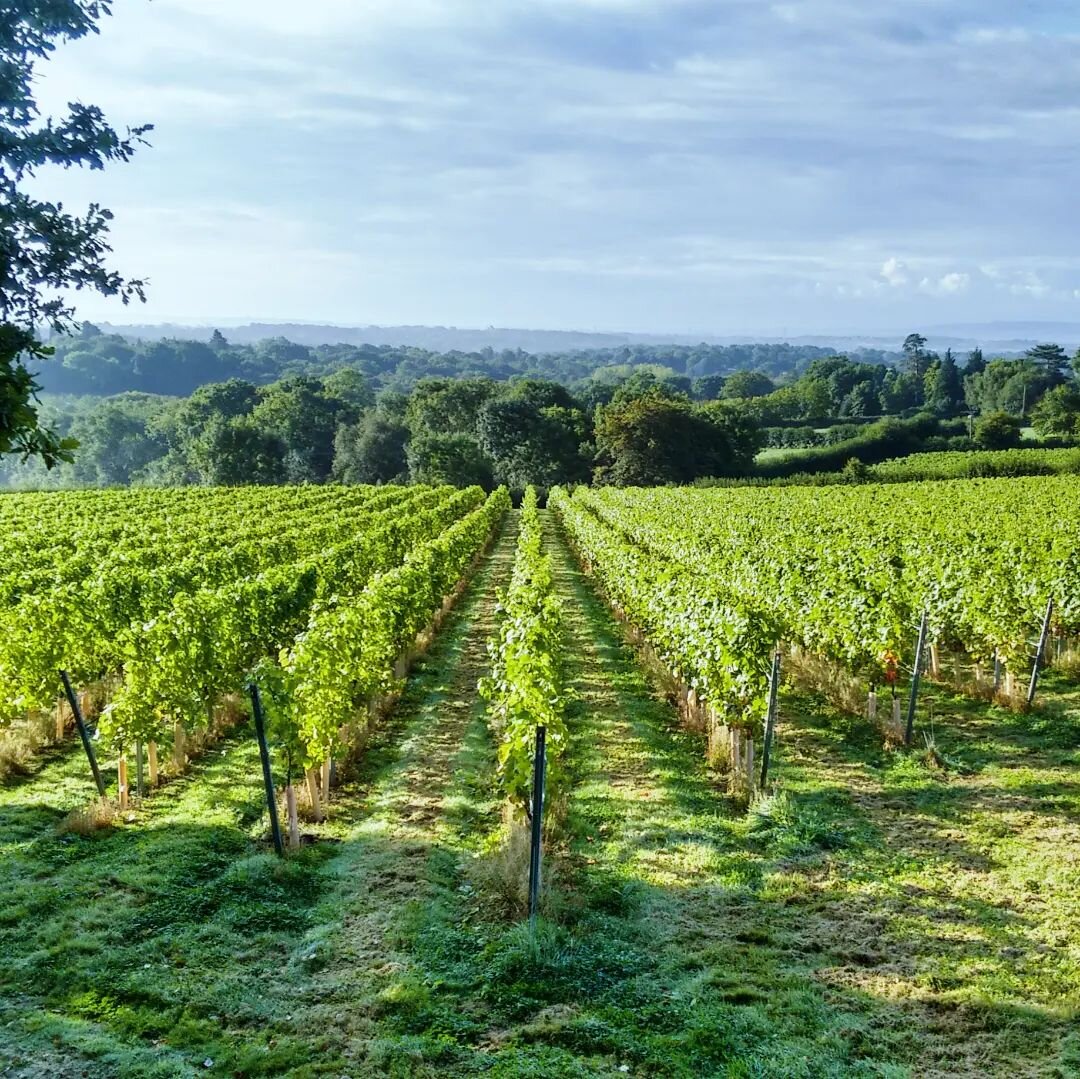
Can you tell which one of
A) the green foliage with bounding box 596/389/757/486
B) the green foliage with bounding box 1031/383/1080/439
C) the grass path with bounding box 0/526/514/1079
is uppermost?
the green foliage with bounding box 1031/383/1080/439

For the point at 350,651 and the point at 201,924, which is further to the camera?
the point at 350,651

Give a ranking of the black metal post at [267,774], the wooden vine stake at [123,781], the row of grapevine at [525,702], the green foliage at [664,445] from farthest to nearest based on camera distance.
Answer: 1. the green foliage at [664,445]
2. the wooden vine stake at [123,781]
3. the row of grapevine at [525,702]
4. the black metal post at [267,774]

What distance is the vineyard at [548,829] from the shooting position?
572 cm

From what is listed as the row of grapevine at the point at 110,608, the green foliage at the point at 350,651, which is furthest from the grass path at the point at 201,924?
the row of grapevine at the point at 110,608

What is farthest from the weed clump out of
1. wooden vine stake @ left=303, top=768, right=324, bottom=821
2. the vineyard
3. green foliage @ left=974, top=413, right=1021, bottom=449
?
green foliage @ left=974, top=413, right=1021, bottom=449

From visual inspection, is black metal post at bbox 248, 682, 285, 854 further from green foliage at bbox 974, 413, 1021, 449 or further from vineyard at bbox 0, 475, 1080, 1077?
green foliage at bbox 974, 413, 1021, 449

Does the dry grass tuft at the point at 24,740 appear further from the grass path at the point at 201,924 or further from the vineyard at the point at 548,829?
the grass path at the point at 201,924

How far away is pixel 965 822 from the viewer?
8.88 metres

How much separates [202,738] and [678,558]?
13.6m

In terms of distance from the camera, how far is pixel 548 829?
8.79 m

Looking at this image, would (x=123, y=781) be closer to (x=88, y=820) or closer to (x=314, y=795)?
(x=88, y=820)

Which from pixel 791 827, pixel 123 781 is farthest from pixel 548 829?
pixel 123 781

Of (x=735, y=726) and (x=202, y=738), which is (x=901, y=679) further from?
(x=202, y=738)

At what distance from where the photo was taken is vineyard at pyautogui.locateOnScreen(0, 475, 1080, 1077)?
5.72 meters
